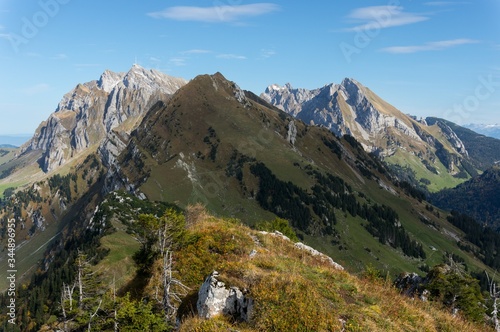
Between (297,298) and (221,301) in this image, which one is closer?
(297,298)

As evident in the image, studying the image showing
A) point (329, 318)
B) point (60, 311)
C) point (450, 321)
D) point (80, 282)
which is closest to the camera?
point (329, 318)

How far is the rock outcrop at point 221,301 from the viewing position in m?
18.2

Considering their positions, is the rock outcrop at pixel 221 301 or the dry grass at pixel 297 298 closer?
the dry grass at pixel 297 298

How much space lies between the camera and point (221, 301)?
18578 mm

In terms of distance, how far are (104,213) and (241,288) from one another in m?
167

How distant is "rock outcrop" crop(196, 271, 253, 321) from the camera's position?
18.2 metres

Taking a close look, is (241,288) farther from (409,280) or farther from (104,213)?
(104,213)

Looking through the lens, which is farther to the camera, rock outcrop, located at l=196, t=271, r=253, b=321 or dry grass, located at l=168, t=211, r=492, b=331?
rock outcrop, located at l=196, t=271, r=253, b=321

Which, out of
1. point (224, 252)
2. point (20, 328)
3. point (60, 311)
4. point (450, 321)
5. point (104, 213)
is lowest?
point (20, 328)

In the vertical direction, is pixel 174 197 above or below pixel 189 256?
below

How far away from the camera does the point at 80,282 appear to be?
41219 millimetres

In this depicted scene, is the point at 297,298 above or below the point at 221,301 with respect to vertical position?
above

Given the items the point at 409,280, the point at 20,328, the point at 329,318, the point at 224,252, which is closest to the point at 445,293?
the point at 409,280

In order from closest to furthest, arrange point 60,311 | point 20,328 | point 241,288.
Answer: point 241,288
point 60,311
point 20,328
